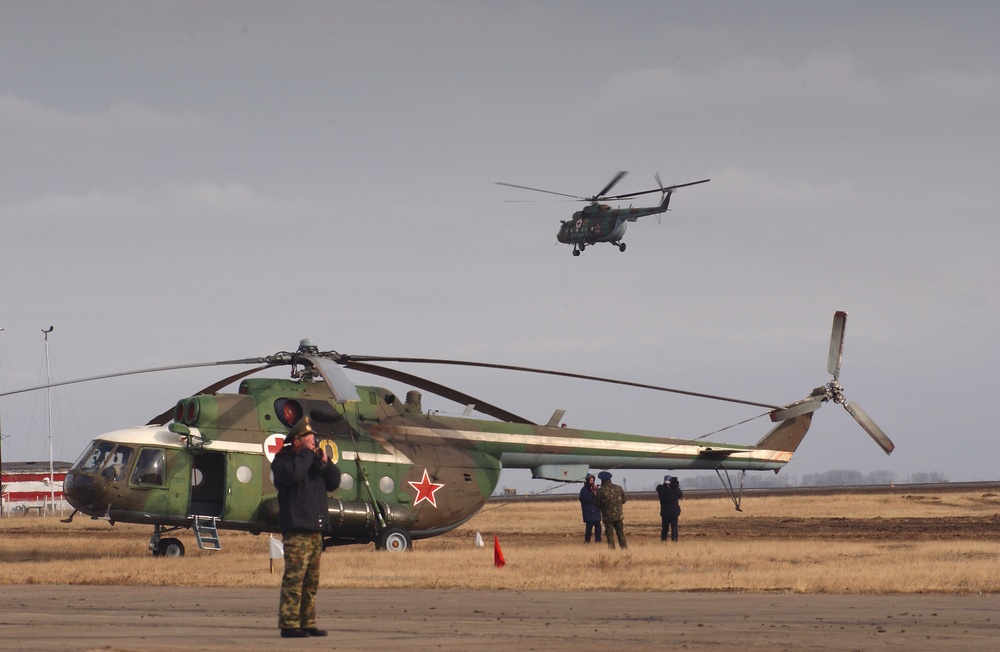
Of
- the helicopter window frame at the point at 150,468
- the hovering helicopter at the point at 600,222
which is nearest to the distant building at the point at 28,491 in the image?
the hovering helicopter at the point at 600,222

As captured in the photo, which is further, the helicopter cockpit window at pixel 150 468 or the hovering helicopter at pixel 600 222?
the hovering helicopter at pixel 600 222

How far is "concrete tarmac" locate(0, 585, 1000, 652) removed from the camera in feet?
32.5

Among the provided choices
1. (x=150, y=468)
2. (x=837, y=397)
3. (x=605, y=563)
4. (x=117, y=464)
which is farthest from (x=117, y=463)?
(x=837, y=397)

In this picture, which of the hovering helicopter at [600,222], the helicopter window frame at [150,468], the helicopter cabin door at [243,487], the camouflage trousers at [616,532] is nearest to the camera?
the helicopter window frame at [150,468]

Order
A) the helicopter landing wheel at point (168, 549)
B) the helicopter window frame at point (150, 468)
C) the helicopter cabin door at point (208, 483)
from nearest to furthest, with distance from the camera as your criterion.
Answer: the helicopter window frame at point (150, 468), the helicopter cabin door at point (208, 483), the helicopter landing wheel at point (168, 549)

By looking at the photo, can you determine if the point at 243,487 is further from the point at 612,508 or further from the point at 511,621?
the point at 511,621

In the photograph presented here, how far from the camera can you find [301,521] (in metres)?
10.9

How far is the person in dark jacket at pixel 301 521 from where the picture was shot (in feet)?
35.0

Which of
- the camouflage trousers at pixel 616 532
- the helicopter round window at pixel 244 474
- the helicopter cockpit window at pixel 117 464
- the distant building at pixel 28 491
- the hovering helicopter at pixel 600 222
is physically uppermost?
the hovering helicopter at pixel 600 222

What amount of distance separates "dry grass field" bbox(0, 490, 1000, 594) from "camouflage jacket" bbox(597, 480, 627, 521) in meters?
0.81

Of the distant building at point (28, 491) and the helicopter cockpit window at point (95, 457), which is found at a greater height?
the helicopter cockpit window at point (95, 457)

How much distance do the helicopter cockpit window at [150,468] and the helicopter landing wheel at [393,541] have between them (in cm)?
467

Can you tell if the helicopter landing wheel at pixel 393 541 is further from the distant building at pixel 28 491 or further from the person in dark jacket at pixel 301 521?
the distant building at pixel 28 491

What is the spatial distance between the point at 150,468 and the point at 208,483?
1.30m
